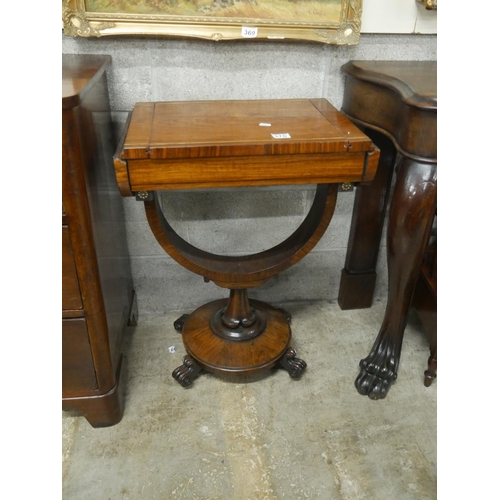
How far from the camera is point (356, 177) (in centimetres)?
113

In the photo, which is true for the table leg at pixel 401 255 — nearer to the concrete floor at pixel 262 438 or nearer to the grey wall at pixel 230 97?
the concrete floor at pixel 262 438

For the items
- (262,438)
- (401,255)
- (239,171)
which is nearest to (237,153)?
(239,171)

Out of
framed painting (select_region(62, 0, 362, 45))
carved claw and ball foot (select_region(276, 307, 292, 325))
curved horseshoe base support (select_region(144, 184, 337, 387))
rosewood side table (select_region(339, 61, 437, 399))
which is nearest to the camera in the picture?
rosewood side table (select_region(339, 61, 437, 399))

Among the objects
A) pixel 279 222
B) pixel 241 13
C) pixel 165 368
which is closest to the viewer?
pixel 241 13

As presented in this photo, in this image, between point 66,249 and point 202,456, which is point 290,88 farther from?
point 202,456

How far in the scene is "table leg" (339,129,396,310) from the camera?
155cm

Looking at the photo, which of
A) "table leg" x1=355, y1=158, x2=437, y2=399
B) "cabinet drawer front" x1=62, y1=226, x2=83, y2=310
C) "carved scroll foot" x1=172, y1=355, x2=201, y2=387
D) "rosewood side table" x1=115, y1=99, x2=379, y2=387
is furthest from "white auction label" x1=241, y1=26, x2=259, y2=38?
"carved scroll foot" x1=172, y1=355, x2=201, y2=387

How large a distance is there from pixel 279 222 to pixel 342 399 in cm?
61

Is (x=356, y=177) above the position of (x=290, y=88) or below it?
below

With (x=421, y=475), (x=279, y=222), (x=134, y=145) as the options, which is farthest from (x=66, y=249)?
(x=421, y=475)

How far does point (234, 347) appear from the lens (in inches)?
57.2

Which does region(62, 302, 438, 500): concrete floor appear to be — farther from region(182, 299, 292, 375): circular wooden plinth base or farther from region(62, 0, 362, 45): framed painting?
region(62, 0, 362, 45): framed painting

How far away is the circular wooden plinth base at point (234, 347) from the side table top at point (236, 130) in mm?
655

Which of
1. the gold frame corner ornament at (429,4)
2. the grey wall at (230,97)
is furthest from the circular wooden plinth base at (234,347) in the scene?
the gold frame corner ornament at (429,4)
